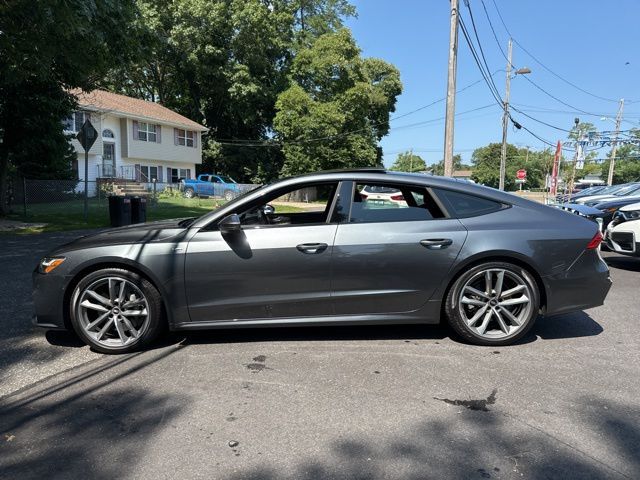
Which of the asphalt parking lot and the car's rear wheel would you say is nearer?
the asphalt parking lot

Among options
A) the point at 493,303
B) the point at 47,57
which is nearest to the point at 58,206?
the point at 47,57

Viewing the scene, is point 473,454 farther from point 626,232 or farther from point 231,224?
point 626,232

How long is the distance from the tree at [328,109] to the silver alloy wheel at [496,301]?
31.5 m

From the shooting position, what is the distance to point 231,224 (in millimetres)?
4094

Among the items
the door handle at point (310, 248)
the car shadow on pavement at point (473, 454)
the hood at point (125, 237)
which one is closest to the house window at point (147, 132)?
the hood at point (125, 237)

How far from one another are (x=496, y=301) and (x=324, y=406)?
193 centimetres

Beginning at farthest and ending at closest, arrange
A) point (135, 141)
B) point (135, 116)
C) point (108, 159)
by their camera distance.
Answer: point (135, 141), point (135, 116), point (108, 159)

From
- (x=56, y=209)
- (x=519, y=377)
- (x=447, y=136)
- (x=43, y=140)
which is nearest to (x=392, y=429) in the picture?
(x=519, y=377)

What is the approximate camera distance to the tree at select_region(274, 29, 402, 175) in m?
35.3

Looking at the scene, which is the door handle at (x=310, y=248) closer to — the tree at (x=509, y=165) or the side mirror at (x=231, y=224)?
the side mirror at (x=231, y=224)

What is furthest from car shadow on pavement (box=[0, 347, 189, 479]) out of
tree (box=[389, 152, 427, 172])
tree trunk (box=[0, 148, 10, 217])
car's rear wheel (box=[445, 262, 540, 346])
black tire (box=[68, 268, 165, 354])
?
tree (box=[389, 152, 427, 172])

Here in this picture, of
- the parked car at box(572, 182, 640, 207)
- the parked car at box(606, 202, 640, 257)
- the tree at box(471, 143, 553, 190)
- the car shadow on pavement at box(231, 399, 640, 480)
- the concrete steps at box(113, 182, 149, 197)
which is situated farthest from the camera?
the tree at box(471, 143, 553, 190)

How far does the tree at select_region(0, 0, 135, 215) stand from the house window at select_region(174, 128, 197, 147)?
20.6 metres

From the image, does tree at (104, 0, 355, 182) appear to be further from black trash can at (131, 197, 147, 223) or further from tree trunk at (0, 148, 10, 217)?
black trash can at (131, 197, 147, 223)
